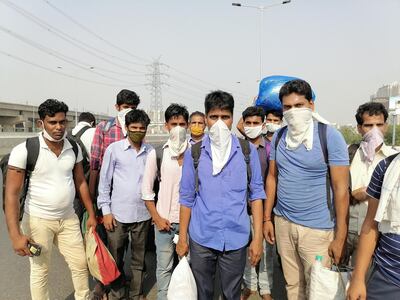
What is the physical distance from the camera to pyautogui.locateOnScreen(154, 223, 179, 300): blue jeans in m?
3.00

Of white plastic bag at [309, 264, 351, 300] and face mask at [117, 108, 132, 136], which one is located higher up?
face mask at [117, 108, 132, 136]

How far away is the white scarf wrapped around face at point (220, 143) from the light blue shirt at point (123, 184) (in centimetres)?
98

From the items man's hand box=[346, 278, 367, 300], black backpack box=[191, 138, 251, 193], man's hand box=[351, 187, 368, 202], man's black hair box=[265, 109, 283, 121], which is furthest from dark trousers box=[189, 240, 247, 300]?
man's black hair box=[265, 109, 283, 121]

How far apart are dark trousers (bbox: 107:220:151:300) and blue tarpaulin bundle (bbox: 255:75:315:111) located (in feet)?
6.37

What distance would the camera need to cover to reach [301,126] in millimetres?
2438

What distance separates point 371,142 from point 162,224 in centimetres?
196

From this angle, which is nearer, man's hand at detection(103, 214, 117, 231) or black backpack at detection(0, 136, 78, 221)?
black backpack at detection(0, 136, 78, 221)

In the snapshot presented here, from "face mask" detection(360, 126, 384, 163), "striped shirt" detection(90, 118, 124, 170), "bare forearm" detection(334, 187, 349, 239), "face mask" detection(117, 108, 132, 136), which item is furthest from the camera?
"face mask" detection(117, 108, 132, 136)

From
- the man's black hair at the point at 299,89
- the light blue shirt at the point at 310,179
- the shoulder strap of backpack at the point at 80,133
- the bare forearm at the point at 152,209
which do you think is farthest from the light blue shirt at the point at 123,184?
the man's black hair at the point at 299,89

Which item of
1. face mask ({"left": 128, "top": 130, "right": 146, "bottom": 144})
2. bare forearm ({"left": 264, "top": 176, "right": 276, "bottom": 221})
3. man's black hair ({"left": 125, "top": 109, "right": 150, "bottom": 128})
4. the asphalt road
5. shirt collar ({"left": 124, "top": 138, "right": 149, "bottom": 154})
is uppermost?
man's black hair ({"left": 125, "top": 109, "right": 150, "bottom": 128})

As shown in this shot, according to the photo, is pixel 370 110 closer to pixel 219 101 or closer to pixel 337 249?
pixel 337 249

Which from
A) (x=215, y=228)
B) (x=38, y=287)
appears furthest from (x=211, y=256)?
(x=38, y=287)

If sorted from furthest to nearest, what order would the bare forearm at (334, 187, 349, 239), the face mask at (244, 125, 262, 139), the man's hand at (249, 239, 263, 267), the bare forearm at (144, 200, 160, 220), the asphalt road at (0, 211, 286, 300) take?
the asphalt road at (0, 211, 286, 300) → the face mask at (244, 125, 262, 139) → the bare forearm at (144, 200, 160, 220) → the man's hand at (249, 239, 263, 267) → the bare forearm at (334, 187, 349, 239)

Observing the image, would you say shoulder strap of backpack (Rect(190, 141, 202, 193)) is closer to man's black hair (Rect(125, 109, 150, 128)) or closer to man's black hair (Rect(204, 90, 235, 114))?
man's black hair (Rect(204, 90, 235, 114))
